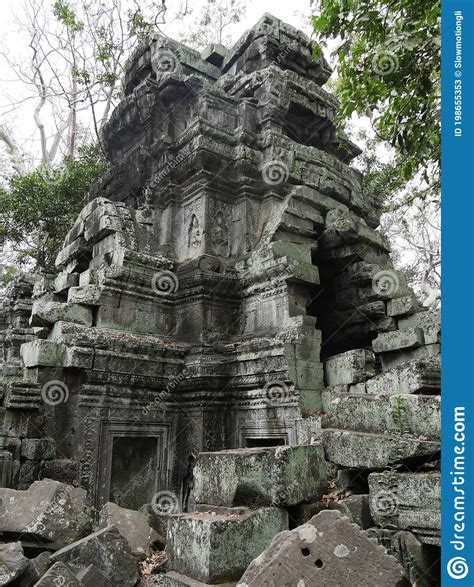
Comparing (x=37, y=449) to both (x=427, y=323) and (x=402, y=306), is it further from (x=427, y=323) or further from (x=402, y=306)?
(x=402, y=306)

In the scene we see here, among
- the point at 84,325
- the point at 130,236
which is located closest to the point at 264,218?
the point at 130,236

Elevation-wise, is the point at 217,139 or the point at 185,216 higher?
the point at 217,139

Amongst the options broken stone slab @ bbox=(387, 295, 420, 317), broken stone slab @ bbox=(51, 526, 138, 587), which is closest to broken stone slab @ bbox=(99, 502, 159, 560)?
broken stone slab @ bbox=(51, 526, 138, 587)

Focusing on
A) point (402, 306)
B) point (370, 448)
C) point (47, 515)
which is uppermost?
point (402, 306)

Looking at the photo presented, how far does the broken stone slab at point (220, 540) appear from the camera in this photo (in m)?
2.71

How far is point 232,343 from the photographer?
22.8 feet

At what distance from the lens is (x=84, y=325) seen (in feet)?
21.7

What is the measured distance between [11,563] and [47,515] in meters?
0.56

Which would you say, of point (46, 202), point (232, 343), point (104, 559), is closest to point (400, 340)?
point (232, 343)

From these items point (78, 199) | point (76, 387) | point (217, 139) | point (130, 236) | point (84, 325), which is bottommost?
point (76, 387)

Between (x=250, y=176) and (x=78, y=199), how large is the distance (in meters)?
7.38

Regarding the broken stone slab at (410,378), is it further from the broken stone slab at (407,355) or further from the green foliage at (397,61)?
the green foliage at (397,61)

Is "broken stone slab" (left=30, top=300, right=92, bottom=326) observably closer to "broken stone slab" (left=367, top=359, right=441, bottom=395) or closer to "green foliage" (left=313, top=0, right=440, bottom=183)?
"broken stone slab" (left=367, top=359, right=441, bottom=395)

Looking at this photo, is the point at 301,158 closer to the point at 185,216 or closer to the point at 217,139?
the point at 217,139
